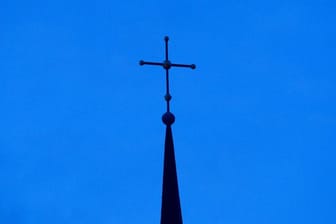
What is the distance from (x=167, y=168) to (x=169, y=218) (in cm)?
209

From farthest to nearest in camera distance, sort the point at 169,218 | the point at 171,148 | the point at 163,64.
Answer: the point at 163,64
the point at 171,148
the point at 169,218

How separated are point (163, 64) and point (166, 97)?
1.42m

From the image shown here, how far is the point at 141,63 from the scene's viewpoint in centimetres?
2902

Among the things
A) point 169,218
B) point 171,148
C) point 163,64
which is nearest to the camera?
point 169,218

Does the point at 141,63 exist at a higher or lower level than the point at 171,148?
higher

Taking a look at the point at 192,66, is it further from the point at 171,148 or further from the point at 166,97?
the point at 171,148

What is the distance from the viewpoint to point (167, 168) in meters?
26.3

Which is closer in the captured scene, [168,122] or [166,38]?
[168,122]

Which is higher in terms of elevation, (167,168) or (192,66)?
(192,66)

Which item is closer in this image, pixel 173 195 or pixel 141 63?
pixel 173 195

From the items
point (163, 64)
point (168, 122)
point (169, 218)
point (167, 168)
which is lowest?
point (169, 218)

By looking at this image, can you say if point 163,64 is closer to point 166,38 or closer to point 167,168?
point 166,38

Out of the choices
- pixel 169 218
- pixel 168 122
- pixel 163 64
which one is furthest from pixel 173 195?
pixel 163 64

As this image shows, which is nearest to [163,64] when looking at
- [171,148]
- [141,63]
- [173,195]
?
[141,63]
